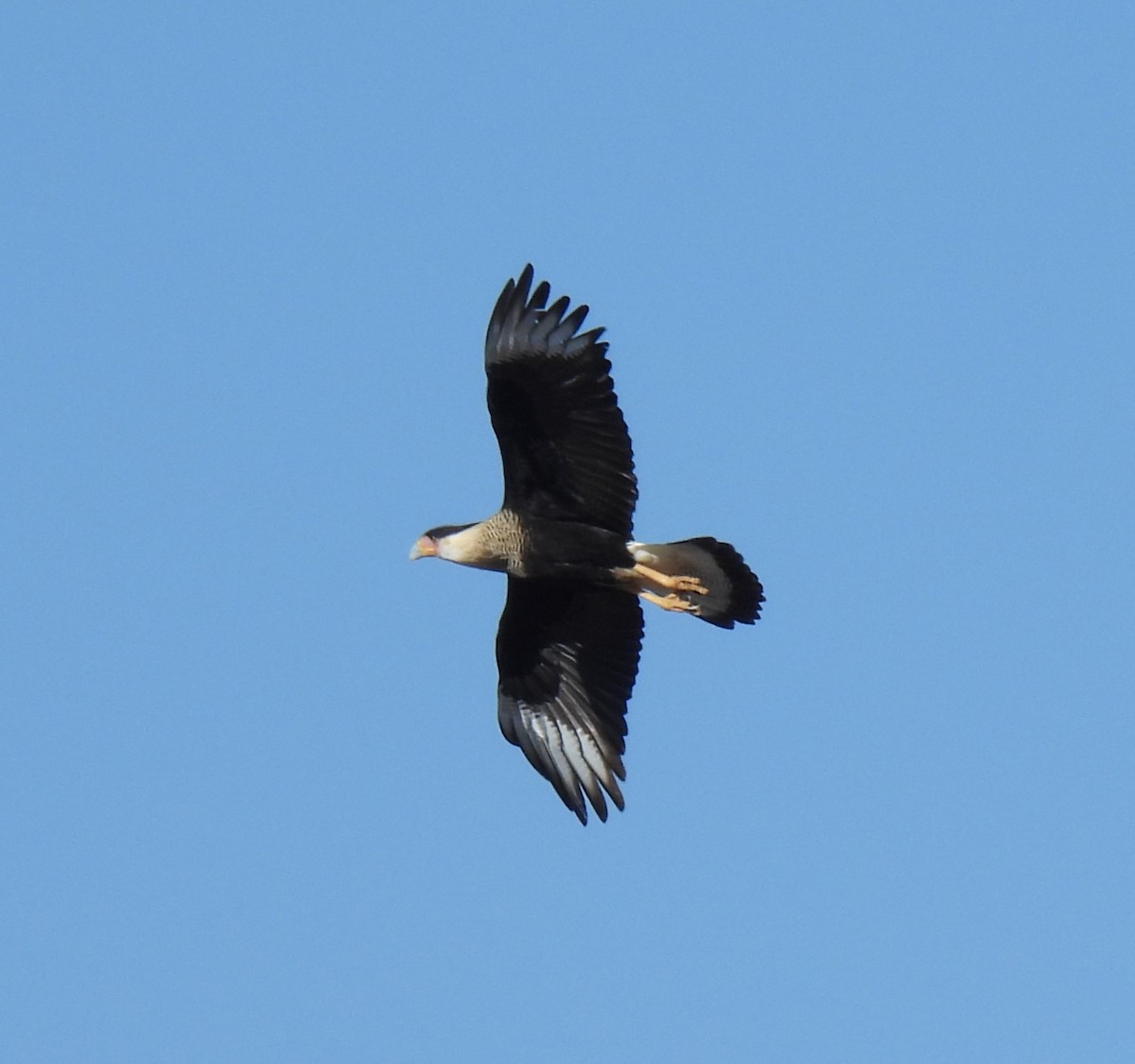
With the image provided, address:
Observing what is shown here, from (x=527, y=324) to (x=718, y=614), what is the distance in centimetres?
173

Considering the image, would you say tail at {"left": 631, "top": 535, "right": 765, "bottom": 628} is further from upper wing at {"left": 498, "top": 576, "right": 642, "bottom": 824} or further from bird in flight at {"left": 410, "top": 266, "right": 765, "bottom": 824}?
upper wing at {"left": 498, "top": 576, "right": 642, "bottom": 824}

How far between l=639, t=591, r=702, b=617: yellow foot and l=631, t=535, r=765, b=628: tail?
0.02m

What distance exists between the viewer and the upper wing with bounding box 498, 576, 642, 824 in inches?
469

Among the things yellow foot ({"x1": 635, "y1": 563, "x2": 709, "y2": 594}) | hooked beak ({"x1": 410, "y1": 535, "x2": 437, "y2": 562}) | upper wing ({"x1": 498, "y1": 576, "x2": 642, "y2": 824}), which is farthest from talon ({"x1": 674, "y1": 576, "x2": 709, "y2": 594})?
hooked beak ({"x1": 410, "y1": 535, "x2": 437, "y2": 562})

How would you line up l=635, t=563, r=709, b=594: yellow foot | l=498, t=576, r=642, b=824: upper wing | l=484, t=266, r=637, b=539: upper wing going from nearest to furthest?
l=484, t=266, r=637, b=539: upper wing → l=635, t=563, r=709, b=594: yellow foot → l=498, t=576, r=642, b=824: upper wing

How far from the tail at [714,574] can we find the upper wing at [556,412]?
26cm

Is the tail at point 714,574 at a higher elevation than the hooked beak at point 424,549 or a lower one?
lower

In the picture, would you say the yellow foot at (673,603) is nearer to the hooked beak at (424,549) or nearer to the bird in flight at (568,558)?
the bird in flight at (568,558)

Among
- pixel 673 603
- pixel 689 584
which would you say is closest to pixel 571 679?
pixel 673 603

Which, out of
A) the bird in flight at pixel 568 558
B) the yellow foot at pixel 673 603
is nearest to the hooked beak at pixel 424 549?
the bird in flight at pixel 568 558

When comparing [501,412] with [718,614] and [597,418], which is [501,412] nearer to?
[597,418]

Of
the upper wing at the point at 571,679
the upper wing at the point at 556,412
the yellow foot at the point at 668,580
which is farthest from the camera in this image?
the upper wing at the point at 571,679

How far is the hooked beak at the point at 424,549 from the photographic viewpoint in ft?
39.1

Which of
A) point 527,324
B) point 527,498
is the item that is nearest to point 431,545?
point 527,498
